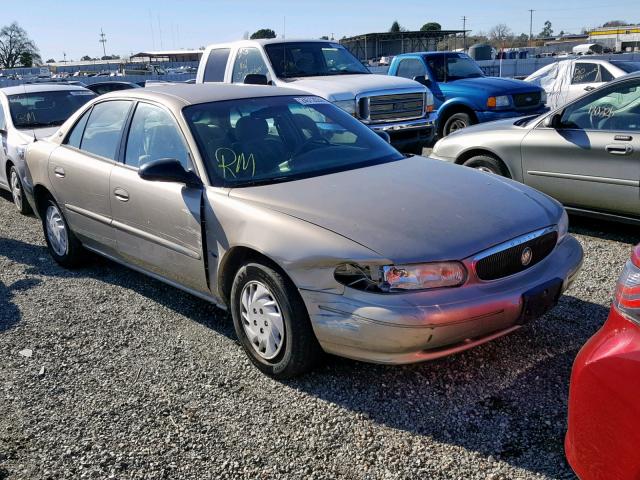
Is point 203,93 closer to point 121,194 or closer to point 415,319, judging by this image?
point 121,194

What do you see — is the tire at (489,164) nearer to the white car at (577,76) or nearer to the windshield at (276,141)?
the windshield at (276,141)

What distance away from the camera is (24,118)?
26.6 ft

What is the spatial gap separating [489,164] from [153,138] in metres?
3.56

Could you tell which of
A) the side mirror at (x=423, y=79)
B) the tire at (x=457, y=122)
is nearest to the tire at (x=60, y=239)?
the tire at (x=457, y=122)

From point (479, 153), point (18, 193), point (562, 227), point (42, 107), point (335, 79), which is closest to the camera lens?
point (562, 227)

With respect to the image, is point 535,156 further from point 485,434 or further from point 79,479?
point 79,479

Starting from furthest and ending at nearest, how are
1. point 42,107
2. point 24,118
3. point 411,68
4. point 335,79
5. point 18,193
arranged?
point 411,68 < point 335,79 < point 42,107 < point 24,118 < point 18,193

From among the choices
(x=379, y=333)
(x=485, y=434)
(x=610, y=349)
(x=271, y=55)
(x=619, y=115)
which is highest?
(x=271, y=55)

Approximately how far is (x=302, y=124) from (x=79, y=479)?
8.85ft

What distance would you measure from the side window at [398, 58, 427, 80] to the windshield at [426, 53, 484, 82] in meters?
0.17

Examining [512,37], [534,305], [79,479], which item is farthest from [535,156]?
[512,37]

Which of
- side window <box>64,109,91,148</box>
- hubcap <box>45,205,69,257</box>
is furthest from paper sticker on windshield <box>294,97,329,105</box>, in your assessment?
hubcap <box>45,205,69,257</box>

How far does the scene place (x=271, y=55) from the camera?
927cm

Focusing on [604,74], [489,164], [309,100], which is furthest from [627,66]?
[309,100]
